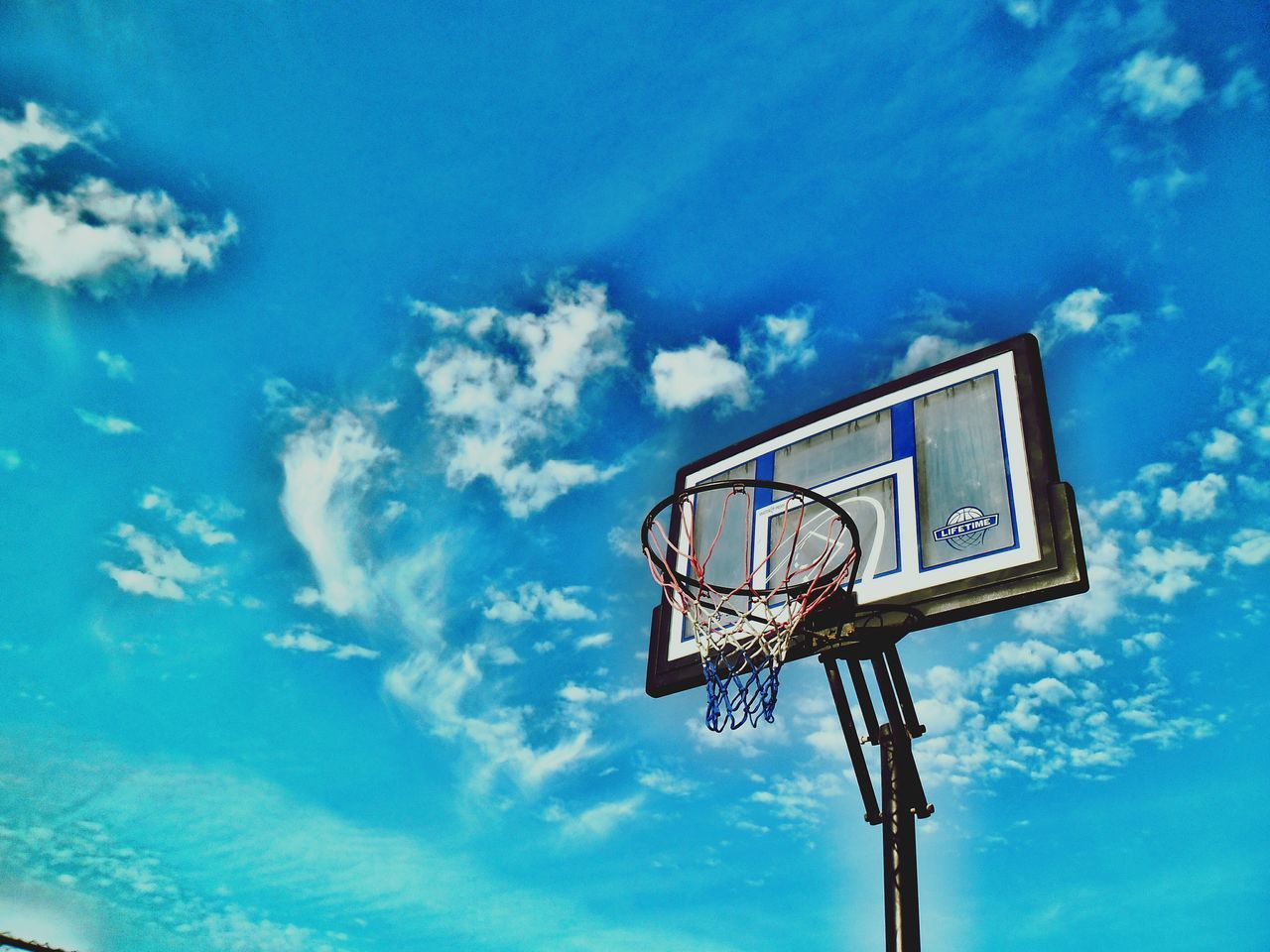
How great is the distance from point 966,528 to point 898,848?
Answer: 1.96 metres

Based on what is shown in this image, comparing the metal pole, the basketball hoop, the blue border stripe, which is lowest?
the metal pole

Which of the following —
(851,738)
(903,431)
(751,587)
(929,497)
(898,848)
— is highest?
(903,431)

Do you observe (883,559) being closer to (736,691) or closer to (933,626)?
(933,626)

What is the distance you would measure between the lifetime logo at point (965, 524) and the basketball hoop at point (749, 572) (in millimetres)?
552

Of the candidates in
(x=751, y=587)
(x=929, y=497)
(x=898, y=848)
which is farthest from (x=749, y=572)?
(x=898, y=848)

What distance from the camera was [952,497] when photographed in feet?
17.9

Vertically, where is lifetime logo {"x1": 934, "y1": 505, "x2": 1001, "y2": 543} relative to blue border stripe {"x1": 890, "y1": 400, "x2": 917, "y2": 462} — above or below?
below

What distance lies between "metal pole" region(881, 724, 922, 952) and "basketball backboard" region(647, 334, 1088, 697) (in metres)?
0.85

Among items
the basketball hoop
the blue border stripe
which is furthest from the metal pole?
the blue border stripe

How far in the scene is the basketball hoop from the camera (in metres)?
5.43

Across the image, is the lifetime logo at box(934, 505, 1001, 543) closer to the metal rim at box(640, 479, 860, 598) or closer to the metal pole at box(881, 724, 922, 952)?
the metal rim at box(640, 479, 860, 598)

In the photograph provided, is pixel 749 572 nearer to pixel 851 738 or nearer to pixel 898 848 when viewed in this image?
pixel 851 738

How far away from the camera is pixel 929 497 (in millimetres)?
5574

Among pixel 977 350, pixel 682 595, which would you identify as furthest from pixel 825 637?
pixel 977 350
